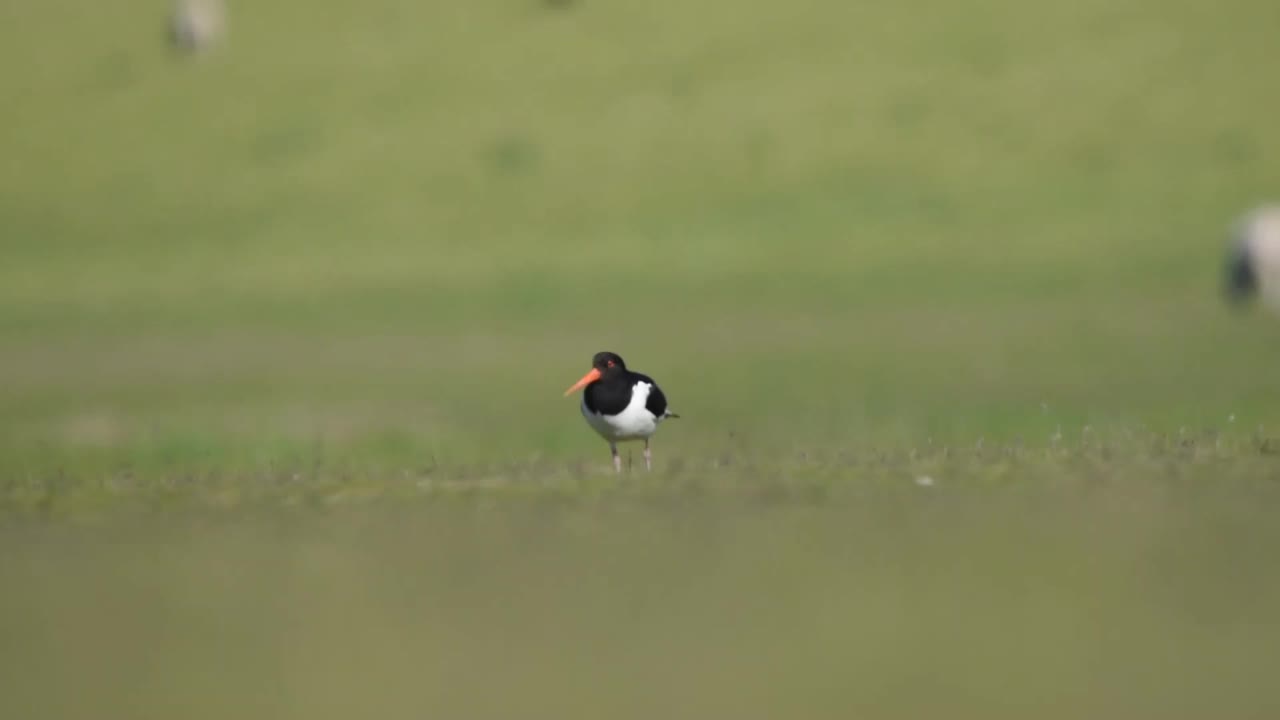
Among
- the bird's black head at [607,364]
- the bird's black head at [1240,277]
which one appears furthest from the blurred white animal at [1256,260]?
the bird's black head at [607,364]

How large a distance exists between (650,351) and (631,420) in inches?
692

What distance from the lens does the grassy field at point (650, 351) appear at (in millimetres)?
9258

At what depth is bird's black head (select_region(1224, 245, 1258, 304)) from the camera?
3669 centimetres

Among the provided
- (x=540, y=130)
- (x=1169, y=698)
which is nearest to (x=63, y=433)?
(x=1169, y=698)

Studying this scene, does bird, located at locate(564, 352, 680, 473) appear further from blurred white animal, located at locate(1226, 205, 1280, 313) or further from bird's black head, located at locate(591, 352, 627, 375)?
blurred white animal, located at locate(1226, 205, 1280, 313)

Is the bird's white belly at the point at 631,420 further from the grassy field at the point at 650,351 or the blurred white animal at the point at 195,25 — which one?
the blurred white animal at the point at 195,25

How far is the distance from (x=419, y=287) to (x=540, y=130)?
10556mm

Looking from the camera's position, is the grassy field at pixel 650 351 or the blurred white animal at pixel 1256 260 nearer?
the grassy field at pixel 650 351

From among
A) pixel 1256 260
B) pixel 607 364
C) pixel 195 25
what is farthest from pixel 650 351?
pixel 195 25

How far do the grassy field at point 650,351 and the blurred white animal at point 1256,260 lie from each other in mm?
598

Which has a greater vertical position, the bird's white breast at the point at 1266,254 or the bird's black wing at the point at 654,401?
the bird's white breast at the point at 1266,254

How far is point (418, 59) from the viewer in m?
58.9

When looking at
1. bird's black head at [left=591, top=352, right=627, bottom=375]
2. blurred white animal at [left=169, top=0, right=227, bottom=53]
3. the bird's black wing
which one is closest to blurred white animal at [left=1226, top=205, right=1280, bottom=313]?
the bird's black wing

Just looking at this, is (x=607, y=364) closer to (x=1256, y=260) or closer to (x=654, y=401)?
(x=654, y=401)
